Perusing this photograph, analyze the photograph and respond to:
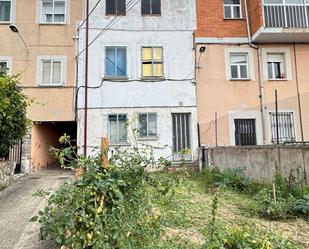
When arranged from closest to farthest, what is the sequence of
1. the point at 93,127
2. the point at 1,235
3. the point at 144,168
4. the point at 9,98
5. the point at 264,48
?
the point at 144,168, the point at 1,235, the point at 9,98, the point at 93,127, the point at 264,48

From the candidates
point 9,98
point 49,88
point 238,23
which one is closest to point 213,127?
point 238,23

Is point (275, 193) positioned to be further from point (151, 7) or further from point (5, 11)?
point (5, 11)

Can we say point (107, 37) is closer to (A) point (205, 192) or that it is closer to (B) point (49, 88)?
(B) point (49, 88)

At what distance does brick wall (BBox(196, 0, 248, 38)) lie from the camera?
14109mm

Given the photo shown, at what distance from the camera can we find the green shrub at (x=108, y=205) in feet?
10.6

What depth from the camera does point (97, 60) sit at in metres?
13.5

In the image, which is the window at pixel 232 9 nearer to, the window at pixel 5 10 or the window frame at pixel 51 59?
the window frame at pixel 51 59

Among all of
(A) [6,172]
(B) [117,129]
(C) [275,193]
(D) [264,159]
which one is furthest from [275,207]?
(B) [117,129]

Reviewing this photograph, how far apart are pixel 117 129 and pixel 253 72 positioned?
6.88 meters

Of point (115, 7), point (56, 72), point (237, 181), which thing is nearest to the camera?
point (237, 181)

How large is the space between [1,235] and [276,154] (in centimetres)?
642

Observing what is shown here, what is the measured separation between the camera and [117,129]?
43.3 ft

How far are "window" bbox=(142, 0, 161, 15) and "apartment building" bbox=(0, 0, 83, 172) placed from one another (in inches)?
118

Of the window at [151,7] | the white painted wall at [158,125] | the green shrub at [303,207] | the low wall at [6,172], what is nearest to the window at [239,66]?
the white painted wall at [158,125]
